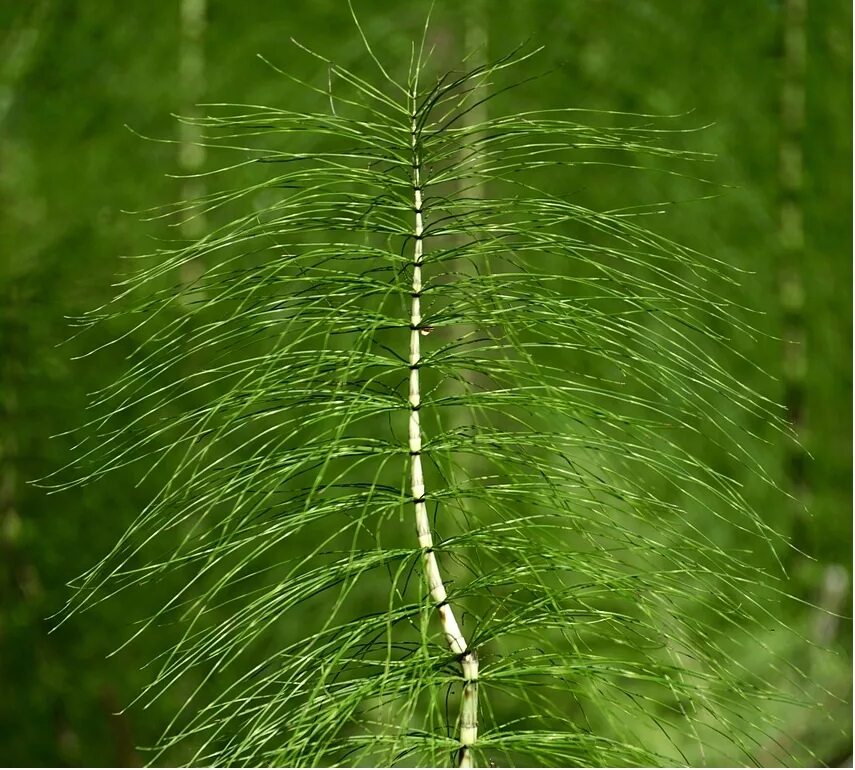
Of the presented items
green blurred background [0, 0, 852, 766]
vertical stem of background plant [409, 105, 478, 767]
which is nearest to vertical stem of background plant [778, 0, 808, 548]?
green blurred background [0, 0, 852, 766]

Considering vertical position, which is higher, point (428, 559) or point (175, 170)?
point (175, 170)

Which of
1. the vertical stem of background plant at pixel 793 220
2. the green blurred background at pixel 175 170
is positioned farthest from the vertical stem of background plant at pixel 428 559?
the vertical stem of background plant at pixel 793 220

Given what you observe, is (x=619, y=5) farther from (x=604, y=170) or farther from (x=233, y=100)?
(x=233, y=100)

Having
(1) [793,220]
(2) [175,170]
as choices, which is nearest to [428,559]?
(2) [175,170]

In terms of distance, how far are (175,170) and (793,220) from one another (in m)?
0.68

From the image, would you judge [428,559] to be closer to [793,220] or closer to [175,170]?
[175,170]

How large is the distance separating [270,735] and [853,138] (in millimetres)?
878

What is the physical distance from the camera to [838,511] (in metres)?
1.01

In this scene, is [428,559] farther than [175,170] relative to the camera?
No

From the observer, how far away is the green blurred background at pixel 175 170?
0.87m

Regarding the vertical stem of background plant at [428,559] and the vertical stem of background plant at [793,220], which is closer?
the vertical stem of background plant at [428,559]

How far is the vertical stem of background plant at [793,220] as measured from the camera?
3.11 ft

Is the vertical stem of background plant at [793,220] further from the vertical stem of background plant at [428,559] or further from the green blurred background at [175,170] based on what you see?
the vertical stem of background plant at [428,559]

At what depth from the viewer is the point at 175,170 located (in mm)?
904
